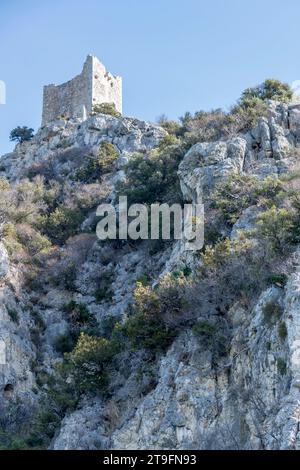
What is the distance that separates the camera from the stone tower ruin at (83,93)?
169ft

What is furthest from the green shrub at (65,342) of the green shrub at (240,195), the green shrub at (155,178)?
the green shrub at (155,178)

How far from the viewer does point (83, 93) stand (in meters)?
51.9

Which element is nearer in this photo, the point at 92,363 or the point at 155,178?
A: the point at 92,363

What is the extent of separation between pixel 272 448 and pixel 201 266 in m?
7.59

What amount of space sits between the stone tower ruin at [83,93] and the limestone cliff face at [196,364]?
71.0 feet

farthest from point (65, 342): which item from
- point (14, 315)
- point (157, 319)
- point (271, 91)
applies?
point (271, 91)

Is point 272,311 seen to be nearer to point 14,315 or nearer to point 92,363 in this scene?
point 92,363

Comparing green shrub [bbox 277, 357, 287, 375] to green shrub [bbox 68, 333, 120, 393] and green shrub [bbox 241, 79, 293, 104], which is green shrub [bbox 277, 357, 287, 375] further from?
green shrub [bbox 241, 79, 293, 104]

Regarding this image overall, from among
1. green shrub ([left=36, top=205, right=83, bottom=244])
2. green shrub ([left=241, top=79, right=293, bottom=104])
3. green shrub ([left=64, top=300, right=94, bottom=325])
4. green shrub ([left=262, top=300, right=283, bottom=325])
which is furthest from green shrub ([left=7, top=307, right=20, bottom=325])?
green shrub ([left=241, top=79, right=293, bottom=104])

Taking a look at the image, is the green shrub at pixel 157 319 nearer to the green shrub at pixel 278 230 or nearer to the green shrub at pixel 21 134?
the green shrub at pixel 278 230

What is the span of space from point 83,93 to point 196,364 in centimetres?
3569

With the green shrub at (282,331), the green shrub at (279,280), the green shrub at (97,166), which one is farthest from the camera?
the green shrub at (97,166)

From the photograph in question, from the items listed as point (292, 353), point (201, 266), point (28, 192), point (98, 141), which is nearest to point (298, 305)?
point (292, 353)

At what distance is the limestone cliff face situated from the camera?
55.2 feet
